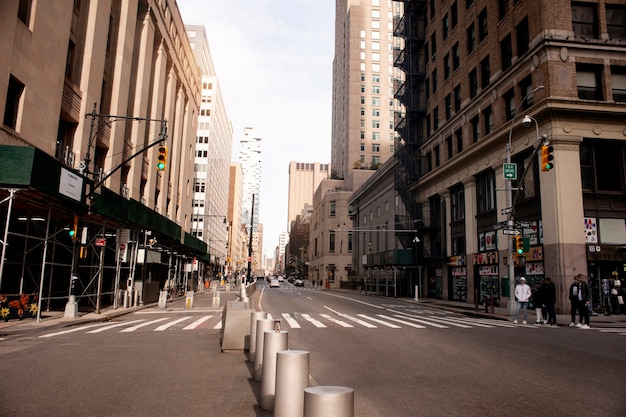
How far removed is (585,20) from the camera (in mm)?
26781

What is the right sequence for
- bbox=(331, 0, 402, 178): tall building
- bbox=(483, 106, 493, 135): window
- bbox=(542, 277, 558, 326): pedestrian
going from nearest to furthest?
bbox=(542, 277, 558, 326): pedestrian
bbox=(483, 106, 493, 135): window
bbox=(331, 0, 402, 178): tall building

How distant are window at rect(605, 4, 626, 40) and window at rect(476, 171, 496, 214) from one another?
1124 centimetres

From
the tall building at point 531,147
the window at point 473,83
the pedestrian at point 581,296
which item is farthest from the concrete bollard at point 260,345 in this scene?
the window at point 473,83

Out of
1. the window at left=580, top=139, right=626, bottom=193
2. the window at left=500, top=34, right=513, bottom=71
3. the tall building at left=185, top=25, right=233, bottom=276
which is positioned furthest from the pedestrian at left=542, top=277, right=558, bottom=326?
the tall building at left=185, top=25, right=233, bottom=276

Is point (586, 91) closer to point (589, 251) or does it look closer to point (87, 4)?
point (589, 251)

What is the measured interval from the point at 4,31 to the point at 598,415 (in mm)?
20968

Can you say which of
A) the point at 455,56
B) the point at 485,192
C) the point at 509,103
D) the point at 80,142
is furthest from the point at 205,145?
the point at 509,103

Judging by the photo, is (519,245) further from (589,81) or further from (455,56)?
(455,56)

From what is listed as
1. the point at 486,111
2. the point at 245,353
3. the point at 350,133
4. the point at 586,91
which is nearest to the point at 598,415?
the point at 245,353

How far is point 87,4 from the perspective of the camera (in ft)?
80.3

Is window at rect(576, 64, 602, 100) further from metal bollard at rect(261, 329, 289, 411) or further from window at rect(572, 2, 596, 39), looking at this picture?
metal bollard at rect(261, 329, 289, 411)

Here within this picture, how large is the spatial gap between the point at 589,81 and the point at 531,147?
515cm

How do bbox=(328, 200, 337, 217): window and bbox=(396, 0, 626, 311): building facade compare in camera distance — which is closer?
bbox=(396, 0, 626, 311): building facade

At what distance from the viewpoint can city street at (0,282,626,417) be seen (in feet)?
20.2
